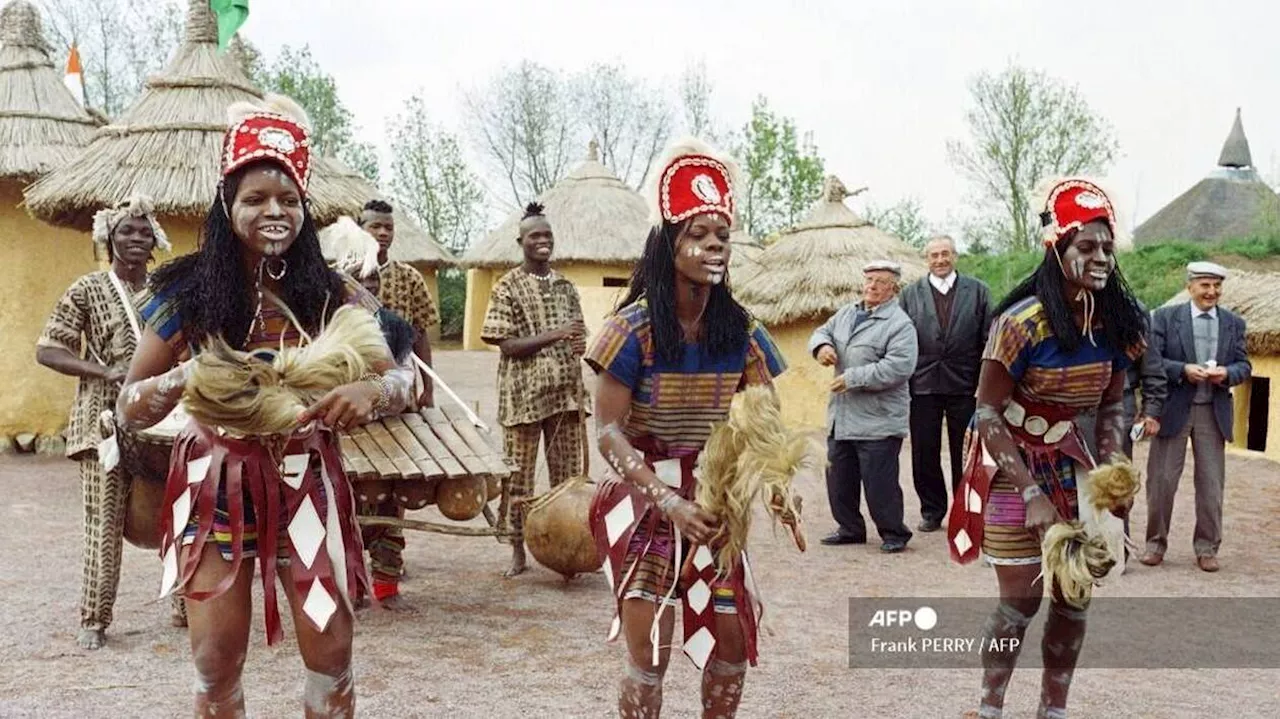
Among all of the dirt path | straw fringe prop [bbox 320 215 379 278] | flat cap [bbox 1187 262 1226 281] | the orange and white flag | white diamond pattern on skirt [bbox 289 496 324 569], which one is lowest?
the dirt path

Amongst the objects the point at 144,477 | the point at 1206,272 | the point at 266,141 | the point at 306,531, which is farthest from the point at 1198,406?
the point at 266,141

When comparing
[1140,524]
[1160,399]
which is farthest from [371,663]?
[1140,524]

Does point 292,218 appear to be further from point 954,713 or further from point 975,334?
point 975,334

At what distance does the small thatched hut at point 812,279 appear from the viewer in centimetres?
1391

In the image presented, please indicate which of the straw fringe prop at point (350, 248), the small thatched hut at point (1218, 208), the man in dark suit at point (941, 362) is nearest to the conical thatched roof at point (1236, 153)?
the small thatched hut at point (1218, 208)

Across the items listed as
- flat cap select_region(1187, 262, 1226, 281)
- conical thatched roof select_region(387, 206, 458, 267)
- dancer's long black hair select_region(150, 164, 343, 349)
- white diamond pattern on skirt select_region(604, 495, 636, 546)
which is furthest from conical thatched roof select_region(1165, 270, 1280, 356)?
conical thatched roof select_region(387, 206, 458, 267)

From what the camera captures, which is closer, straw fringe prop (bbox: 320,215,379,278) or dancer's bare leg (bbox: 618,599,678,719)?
dancer's bare leg (bbox: 618,599,678,719)

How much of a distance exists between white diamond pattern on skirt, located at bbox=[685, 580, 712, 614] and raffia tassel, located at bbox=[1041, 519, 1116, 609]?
1107 mm

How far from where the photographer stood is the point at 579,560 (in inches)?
248

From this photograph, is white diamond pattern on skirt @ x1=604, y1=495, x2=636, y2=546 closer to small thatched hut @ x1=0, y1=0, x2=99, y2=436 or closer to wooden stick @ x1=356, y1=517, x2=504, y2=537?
wooden stick @ x1=356, y1=517, x2=504, y2=537

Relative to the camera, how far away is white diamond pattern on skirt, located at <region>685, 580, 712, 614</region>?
3.49m

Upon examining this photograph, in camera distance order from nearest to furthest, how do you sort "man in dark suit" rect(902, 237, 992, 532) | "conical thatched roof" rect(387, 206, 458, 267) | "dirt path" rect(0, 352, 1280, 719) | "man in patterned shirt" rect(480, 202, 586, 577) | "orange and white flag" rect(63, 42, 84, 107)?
"dirt path" rect(0, 352, 1280, 719) < "man in patterned shirt" rect(480, 202, 586, 577) < "man in dark suit" rect(902, 237, 992, 532) < "orange and white flag" rect(63, 42, 84, 107) < "conical thatched roof" rect(387, 206, 458, 267)

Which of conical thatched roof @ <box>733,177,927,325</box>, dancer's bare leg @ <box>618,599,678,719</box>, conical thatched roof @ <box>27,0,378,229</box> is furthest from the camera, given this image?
conical thatched roof @ <box>733,177,927,325</box>

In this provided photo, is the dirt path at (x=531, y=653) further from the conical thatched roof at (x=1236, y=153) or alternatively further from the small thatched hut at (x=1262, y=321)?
the conical thatched roof at (x=1236, y=153)
